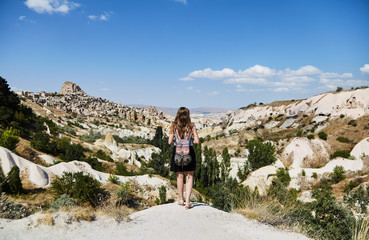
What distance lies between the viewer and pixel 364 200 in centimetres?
719

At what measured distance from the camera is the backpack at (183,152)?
481 cm

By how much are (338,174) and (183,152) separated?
23922 millimetres

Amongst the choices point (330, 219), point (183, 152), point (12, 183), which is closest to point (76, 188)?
point (12, 183)

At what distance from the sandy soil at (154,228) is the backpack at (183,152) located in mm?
1259

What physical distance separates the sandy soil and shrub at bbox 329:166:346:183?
21.9 metres

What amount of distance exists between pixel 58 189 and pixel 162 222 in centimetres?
642

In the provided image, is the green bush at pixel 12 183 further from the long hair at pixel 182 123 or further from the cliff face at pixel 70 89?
the cliff face at pixel 70 89

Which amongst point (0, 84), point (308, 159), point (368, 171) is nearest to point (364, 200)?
point (368, 171)

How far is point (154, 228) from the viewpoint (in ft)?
14.4

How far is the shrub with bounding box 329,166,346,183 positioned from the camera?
21438 mm

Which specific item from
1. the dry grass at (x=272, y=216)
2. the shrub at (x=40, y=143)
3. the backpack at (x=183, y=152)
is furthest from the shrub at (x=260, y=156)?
the backpack at (x=183, y=152)

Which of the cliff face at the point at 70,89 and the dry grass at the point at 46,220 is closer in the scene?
the dry grass at the point at 46,220

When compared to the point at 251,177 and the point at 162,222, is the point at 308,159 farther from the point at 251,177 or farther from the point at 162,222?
the point at 162,222

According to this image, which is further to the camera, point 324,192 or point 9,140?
point 9,140
